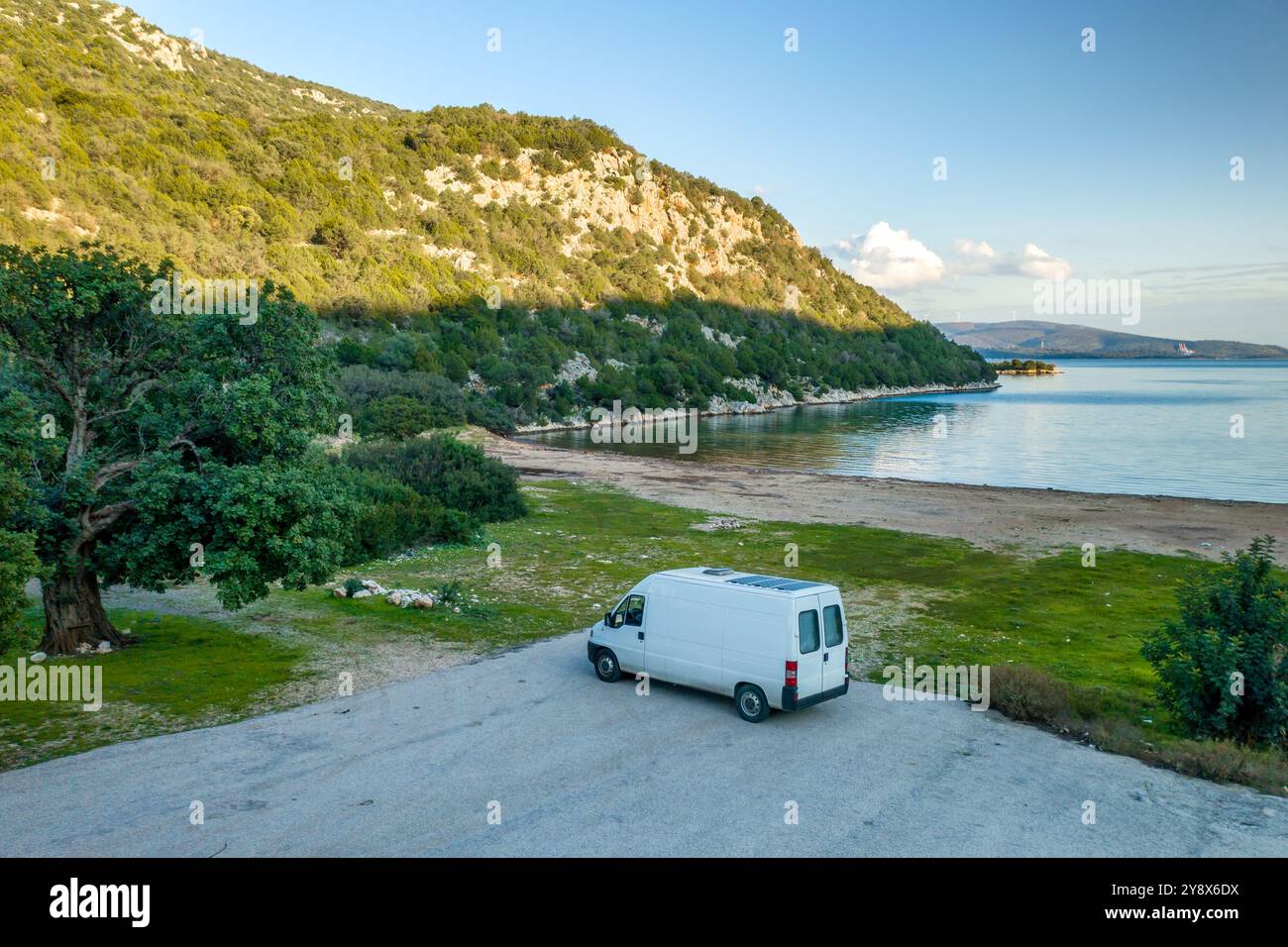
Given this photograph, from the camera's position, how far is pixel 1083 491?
172 feet

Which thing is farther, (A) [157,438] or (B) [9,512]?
(A) [157,438]

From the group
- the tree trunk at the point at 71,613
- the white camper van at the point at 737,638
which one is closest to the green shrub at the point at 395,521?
the tree trunk at the point at 71,613

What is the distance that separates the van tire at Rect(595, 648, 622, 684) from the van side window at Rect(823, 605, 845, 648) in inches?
164

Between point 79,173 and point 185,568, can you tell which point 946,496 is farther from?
point 79,173

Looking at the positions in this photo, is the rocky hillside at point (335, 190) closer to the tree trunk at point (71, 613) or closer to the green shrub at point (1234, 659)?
the tree trunk at point (71, 613)

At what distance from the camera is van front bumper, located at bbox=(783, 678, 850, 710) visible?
13.3 meters

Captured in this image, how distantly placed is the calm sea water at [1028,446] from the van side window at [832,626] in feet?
155

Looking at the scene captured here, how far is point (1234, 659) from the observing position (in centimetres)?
1317

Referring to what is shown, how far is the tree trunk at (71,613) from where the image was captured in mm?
16328

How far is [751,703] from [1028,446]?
77.5 m

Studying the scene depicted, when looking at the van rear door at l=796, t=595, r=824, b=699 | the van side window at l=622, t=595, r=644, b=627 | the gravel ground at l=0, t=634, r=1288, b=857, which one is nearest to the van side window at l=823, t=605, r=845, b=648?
the van rear door at l=796, t=595, r=824, b=699

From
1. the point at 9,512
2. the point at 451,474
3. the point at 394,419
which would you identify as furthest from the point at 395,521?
the point at 394,419

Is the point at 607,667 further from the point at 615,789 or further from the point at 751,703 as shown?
the point at 615,789
